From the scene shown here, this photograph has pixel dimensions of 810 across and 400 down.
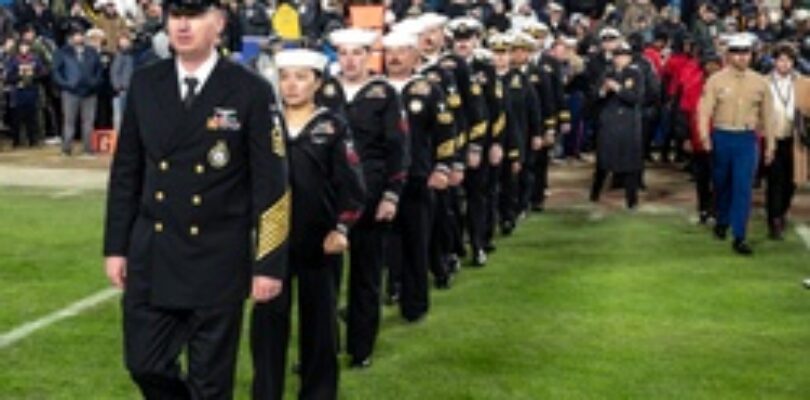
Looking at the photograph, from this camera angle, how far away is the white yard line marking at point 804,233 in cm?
1516

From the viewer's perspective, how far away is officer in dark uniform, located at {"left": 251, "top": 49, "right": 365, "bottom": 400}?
725cm

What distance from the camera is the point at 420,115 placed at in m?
10.5

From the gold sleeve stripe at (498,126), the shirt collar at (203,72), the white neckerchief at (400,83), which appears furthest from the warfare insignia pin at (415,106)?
the shirt collar at (203,72)

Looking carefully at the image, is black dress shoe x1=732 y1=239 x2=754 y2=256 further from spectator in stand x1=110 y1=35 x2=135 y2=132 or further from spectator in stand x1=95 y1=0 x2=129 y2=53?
spectator in stand x1=95 y1=0 x2=129 y2=53

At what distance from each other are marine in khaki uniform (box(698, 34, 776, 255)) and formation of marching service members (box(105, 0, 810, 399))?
17 mm

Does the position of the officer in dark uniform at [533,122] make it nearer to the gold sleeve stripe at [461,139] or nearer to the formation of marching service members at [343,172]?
the formation of marching service members at [343,172]

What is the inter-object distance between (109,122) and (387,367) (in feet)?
54.8

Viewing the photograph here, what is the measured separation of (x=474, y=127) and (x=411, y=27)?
1.45 metres

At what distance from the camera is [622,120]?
57.5 ft

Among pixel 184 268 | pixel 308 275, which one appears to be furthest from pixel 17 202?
pixel 184 268

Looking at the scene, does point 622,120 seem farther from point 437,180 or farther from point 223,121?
point 223,121

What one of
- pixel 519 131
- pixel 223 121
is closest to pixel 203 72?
pixel 223 121

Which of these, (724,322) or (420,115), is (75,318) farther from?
(724,322)

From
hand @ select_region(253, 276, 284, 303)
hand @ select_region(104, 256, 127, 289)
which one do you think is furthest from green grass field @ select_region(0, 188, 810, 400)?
hand @ select_region(253, 276, 284, 303)
